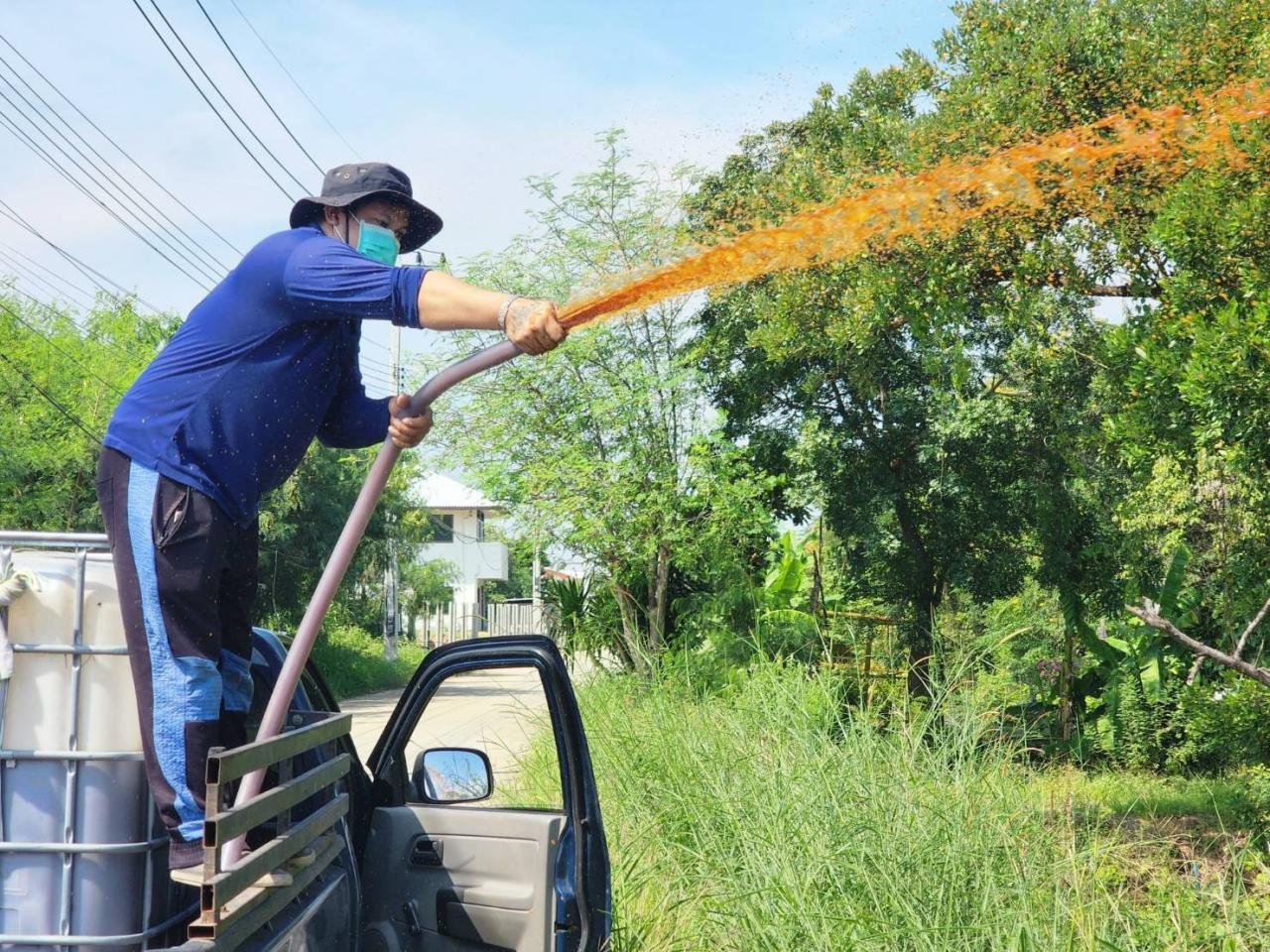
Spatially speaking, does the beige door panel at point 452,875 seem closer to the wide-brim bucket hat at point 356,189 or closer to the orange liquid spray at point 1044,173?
the wide-brim bucket hat at point 356,189

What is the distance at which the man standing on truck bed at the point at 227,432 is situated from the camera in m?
2.32

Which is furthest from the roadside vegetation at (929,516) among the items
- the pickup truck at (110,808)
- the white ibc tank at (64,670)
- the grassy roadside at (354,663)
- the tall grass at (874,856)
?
the grassy roadside at (354,663)

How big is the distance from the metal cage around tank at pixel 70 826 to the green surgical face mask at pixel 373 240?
1.00 m

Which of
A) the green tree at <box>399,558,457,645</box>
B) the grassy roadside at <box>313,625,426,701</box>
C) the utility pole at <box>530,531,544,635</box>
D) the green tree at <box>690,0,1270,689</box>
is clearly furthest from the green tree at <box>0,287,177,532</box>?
the green tree at <box>399,558,457,645</box>

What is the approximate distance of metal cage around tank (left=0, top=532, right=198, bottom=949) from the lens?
2182 mm

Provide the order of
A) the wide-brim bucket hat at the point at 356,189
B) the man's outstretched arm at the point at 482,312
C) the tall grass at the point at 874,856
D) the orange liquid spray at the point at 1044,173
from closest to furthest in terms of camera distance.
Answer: the man's outstretched arm at the point at 482,312
the wide-brim bucket hat at the point at 356,189
the tall grass at the point at 874,856
the orange liquid spray at the point at 1044,173

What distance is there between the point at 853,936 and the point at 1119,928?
47.1 inches

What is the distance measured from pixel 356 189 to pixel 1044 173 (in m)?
6.73

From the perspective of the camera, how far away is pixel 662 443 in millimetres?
15641

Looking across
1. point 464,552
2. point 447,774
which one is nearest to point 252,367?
point 447,774

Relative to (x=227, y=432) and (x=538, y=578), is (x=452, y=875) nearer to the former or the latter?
(x=227, y=432)

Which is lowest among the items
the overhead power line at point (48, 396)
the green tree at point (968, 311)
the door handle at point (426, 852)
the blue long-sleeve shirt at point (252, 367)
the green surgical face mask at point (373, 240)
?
the door handle at point (426, 852)

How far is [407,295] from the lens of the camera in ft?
8.22

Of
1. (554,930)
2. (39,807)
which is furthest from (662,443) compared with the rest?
(39,807)
